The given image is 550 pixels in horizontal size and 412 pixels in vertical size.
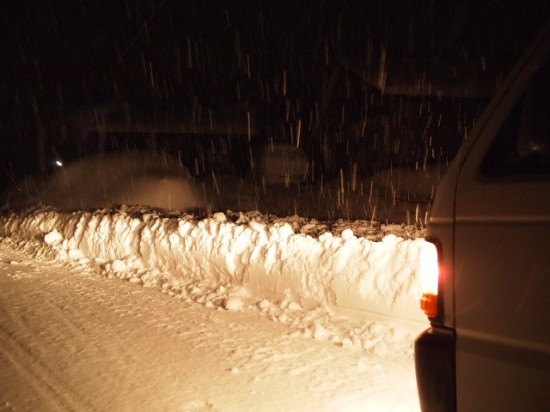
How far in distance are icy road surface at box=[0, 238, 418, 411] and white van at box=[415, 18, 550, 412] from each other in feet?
5.04

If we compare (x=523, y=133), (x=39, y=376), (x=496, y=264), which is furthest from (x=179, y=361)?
(x=523, y=133)

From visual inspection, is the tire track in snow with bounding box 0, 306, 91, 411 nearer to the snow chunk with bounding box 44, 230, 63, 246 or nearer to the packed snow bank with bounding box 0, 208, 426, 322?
the packed snow bank with bounding box 0, 208, 426, 322

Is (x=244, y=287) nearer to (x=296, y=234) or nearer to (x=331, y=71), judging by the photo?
(x=296, y=234)

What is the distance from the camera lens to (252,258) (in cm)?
601

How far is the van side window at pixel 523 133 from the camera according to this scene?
6.65ft

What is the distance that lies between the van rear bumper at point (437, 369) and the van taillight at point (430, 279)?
0.09 metres

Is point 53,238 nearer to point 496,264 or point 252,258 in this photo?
point 252,258

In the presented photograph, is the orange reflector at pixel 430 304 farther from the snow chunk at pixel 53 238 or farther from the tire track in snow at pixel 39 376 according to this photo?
the snow chunk at pixel 53 238

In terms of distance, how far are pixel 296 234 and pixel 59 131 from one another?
592 inches

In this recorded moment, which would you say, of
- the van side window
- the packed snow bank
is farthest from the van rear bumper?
the packed snow bank

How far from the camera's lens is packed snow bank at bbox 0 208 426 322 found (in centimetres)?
505

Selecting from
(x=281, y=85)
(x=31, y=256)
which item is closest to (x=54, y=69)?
(x=281, y=85)

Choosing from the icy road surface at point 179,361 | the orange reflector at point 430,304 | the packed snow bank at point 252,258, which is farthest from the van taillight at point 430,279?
the packed snow bank at point 252,258

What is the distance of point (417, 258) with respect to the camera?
4.98 metres
